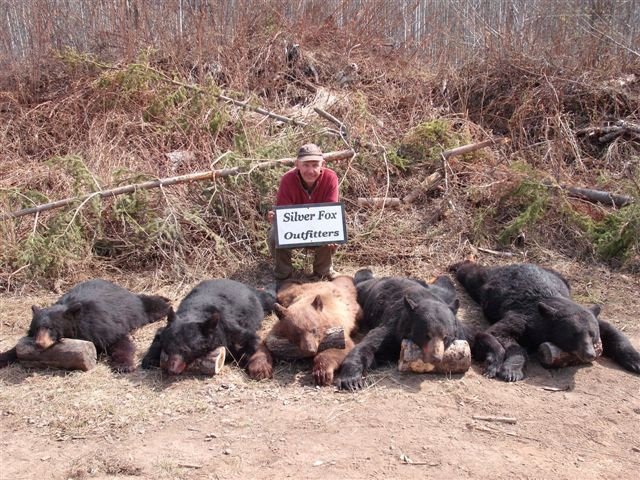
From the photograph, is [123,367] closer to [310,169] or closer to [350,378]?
[350,378]

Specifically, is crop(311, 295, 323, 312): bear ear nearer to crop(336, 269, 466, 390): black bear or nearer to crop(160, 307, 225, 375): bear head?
crop(336, 269, 466, 390): black bear

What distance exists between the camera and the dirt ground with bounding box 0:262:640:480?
341 cm

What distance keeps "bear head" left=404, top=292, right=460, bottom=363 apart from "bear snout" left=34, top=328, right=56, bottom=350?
9.28 feet

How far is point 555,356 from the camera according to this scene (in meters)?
4.62

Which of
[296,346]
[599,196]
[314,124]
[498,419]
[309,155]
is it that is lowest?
[498,419]

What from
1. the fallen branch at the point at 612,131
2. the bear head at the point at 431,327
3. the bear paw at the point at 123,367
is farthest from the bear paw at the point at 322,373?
the fallen branch at the point at 612,131

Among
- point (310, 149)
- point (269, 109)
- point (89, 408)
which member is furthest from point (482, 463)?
point (269, 109)

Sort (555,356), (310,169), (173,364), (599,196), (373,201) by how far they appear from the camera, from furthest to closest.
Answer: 1. (373,201)
2. (599,196)
3. (310,169)
4. (555,356)
5. (173,364)

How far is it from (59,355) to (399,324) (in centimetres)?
276

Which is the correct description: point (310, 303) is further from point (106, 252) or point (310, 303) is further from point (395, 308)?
point (106, 252)

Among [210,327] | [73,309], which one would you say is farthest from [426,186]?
[73,309]

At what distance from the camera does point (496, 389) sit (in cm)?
434

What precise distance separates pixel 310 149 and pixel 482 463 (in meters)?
3.64

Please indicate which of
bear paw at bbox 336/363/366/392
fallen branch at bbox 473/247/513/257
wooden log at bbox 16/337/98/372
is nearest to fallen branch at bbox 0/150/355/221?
fallen branch at bbox 473/247/513/257
